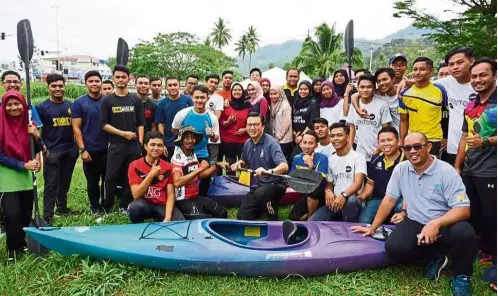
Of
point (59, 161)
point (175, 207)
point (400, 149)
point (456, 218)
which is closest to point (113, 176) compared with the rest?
point (59, 161)

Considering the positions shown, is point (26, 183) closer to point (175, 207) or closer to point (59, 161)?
point (59, 161)

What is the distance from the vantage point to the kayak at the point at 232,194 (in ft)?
18.3

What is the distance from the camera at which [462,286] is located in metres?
3.13

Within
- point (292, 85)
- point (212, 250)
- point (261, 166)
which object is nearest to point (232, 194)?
point (261, 166)

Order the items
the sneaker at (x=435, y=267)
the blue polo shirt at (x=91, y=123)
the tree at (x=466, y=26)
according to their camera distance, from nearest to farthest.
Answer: the sneaker at (x=435, y=267) → the blue polo shirt at (x=91, y=123) → the tree at (x=466, y=26)

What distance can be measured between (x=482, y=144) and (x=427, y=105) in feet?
3.83

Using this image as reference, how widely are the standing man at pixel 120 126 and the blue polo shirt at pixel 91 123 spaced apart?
193mm

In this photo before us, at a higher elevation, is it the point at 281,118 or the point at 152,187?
the point at 281,118

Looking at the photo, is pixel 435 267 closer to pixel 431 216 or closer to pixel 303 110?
pixel 431 216

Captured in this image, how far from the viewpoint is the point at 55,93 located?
4.88 meters

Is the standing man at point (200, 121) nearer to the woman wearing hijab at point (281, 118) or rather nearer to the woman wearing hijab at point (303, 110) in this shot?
the woman wearing hijab at point (281, 118)

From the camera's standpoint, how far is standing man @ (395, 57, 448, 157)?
4223 millimetres

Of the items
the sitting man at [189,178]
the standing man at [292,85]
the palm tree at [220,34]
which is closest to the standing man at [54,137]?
the sitting man at [189,178]

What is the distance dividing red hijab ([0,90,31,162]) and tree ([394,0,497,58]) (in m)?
12.5
